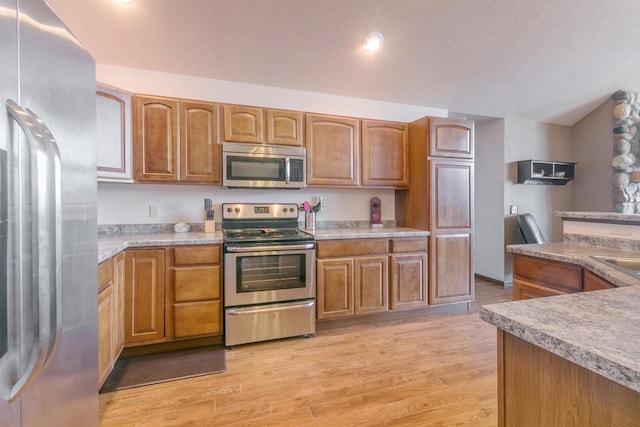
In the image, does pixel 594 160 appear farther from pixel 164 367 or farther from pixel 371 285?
pixel 164 367

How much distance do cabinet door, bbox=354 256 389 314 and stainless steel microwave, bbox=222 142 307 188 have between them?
1.00 m

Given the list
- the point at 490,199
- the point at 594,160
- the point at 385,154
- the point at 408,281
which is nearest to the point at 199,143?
the point at 385,154

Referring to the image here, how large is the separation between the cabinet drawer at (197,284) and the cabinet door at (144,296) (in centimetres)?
12

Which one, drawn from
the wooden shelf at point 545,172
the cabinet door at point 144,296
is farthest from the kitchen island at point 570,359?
the wooden shelf at point 545,172

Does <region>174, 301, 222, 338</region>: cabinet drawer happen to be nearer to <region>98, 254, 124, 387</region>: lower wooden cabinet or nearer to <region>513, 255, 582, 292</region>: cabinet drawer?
<region>98, 254, 124, 387</region>: lower wooden cabinet

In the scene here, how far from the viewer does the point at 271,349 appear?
8.04ft

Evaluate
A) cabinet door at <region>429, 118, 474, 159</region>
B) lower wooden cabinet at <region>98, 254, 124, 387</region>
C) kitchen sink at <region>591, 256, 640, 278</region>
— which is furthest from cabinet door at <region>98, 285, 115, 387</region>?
cabinet door at <region>429, 118, 474, 159</region>

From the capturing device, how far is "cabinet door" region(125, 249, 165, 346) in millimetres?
2225

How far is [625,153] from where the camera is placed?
418 cm

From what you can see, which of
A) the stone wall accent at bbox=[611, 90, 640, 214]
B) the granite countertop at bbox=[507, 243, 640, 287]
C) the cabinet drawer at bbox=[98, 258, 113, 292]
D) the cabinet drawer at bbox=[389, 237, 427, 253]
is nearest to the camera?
the granite countertop at bbox=[507, 243, 640, 287]

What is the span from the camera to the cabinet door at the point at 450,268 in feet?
10.3

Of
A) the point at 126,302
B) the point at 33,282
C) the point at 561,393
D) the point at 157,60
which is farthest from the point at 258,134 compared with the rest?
the point at 561,393

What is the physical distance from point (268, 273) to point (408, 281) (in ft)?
4.71

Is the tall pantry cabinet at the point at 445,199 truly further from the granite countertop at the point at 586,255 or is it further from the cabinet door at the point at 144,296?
the cabinet door at the point at 144,296
